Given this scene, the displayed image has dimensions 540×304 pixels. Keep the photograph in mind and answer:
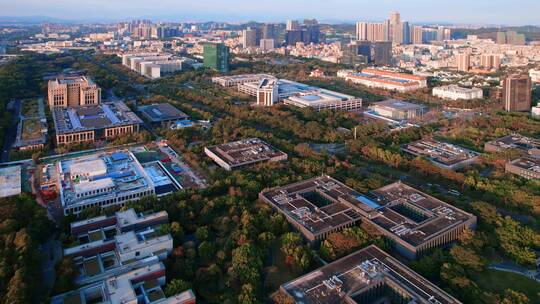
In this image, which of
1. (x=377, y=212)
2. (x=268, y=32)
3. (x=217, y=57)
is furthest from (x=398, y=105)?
(x=268, y=32)

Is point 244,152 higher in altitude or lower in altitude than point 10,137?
lower

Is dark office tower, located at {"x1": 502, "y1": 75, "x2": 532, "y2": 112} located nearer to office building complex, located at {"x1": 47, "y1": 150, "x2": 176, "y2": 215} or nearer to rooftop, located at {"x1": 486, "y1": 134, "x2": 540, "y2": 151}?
rooftop, located at {"x1": 486, "y1": 134, "x2": 540, "y2": 151}

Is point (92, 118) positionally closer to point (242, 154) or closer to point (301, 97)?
point (242, 154)

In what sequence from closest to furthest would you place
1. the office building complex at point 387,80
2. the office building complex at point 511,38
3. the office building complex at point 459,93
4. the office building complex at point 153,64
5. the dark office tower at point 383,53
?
the office building complex at point 459,93 → the office building complex at point 387,80 → the office building complex at point 153,64 → the dark office tower at point 383,53 → the office building complex at point 511,38

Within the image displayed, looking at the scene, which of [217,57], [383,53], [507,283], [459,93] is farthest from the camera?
[383,53]

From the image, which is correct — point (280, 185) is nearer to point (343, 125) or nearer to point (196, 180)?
point (196, 180)

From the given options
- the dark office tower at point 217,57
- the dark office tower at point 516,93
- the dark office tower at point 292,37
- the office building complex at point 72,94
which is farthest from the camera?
the dark office tower at point 292,37

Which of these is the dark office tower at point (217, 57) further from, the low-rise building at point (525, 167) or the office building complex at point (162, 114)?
the low-rise building at point (525, 167)

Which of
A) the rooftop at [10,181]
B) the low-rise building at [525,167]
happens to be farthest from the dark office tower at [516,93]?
the rooftop at [10,181]
